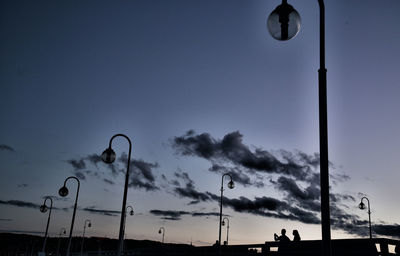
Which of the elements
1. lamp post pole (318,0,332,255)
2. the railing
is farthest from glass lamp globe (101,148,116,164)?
lamp post pole (318,0,332,255)

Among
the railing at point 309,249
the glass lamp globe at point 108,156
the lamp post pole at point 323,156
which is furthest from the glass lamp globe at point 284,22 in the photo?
the glass lamp globe at point 108,156

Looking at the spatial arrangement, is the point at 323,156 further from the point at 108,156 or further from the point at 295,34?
the point at 108,156

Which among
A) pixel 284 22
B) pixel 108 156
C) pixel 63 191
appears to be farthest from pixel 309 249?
pixel 63 191

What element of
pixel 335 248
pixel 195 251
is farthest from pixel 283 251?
pixel 195 251

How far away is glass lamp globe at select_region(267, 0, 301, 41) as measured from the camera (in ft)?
15.0

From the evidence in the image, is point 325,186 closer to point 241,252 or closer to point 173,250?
point 241,252

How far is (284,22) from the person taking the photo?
4582 millimetres

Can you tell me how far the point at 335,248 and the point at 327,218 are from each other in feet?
28.0

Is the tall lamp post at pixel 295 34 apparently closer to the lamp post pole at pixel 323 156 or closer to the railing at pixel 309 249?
the lamp post pole at pixel 323 156

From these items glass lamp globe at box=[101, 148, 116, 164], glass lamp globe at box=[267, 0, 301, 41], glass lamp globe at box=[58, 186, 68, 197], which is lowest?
glass lamp globe at box=[58, 186, 68, 197]

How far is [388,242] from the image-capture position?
10.1m

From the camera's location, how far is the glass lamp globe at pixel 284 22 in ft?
15.0

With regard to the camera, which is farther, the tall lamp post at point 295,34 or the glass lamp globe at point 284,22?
the glass lamp globe at point 284,22

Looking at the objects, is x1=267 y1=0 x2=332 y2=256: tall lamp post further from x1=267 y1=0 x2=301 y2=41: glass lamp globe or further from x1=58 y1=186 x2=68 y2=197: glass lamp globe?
x1=58 y1=186 x2=68 y2=197: glass lamp globe
